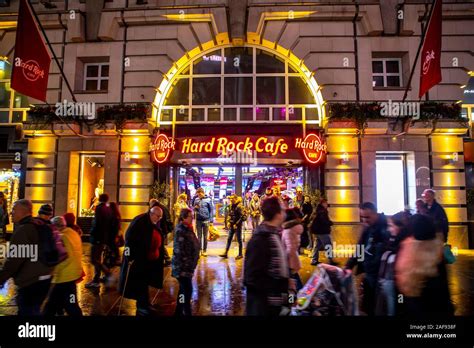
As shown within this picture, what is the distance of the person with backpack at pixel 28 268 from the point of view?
12.5 ft

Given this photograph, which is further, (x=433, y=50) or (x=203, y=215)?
(x=203, y=215)

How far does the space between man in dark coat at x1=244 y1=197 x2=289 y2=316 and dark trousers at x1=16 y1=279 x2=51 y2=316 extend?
271 cm

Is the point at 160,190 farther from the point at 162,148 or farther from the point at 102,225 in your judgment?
the point at 102,225

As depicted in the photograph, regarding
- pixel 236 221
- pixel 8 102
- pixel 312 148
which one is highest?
pixel 8 102

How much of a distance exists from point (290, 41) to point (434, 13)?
511cm

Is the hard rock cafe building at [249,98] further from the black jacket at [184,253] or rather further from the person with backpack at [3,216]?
the black jacket at [184,253]

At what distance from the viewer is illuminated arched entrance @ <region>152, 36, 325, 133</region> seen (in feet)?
43.8

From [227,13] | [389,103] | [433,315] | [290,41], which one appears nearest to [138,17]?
[227,13]

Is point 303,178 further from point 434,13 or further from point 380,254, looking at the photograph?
point 380,254

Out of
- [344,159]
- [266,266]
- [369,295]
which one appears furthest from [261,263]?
[344,159]

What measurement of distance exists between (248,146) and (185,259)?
7.11 meters

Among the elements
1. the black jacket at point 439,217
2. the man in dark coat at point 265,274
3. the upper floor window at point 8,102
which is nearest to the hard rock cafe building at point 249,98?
the upper floor window at point 8,102

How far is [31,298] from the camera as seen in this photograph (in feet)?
13.0

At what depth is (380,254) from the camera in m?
4.91
